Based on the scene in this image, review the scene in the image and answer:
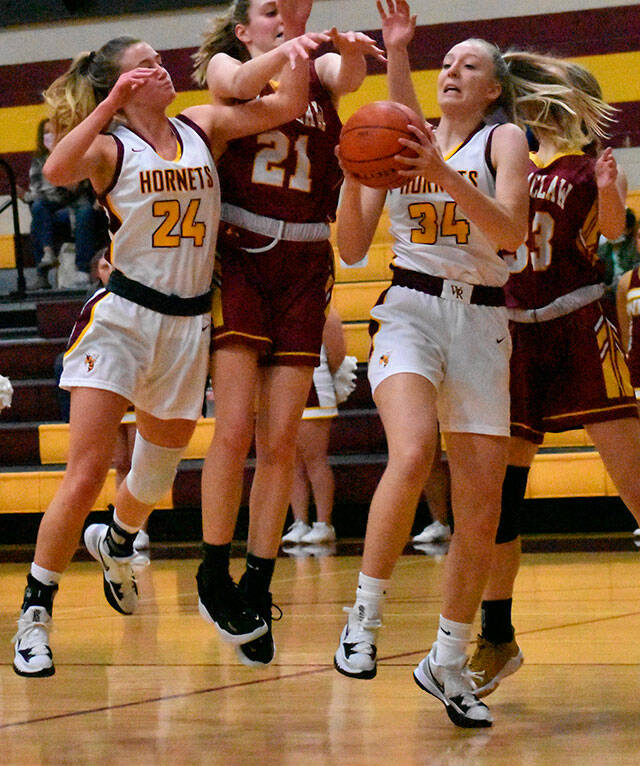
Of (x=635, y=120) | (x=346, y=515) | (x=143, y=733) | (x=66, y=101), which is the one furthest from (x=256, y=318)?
(x=635, y=120)

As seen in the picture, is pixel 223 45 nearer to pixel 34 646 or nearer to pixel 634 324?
pixel 34 646

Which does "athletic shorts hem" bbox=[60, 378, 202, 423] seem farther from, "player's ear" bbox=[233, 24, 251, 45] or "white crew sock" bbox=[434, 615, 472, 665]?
"player's ear" bbox=[233, 24, 251, 45]

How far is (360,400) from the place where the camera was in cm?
935

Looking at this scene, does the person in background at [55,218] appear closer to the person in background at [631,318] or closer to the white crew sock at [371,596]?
the person in background at [631,318]

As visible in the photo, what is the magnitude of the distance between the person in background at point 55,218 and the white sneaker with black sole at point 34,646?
21.5 ft

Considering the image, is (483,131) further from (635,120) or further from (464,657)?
(635,120)

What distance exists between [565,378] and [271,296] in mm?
997

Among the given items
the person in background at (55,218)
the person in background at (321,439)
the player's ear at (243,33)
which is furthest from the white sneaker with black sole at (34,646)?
the person in background at (55,218)

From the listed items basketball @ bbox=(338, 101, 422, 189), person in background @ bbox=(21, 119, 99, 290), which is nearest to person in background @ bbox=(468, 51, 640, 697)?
basketball @ bbox=(338, 101, 422, 189)

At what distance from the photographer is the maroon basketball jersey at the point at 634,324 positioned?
25.9 feet

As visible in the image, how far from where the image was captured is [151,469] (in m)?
4.54

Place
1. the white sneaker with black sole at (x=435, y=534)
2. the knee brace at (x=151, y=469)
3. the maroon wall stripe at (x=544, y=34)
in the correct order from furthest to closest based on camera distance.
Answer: the maroon wall stripe at (x=544, y=34), the white sneaker with black sole at (x=435, y=534), the knee brace at (x=151, y=469)

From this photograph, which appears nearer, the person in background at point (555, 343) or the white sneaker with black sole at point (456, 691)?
the white sneaker with black sole at point (456, 691)

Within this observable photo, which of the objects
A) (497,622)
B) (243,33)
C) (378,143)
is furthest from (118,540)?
(378,143)
